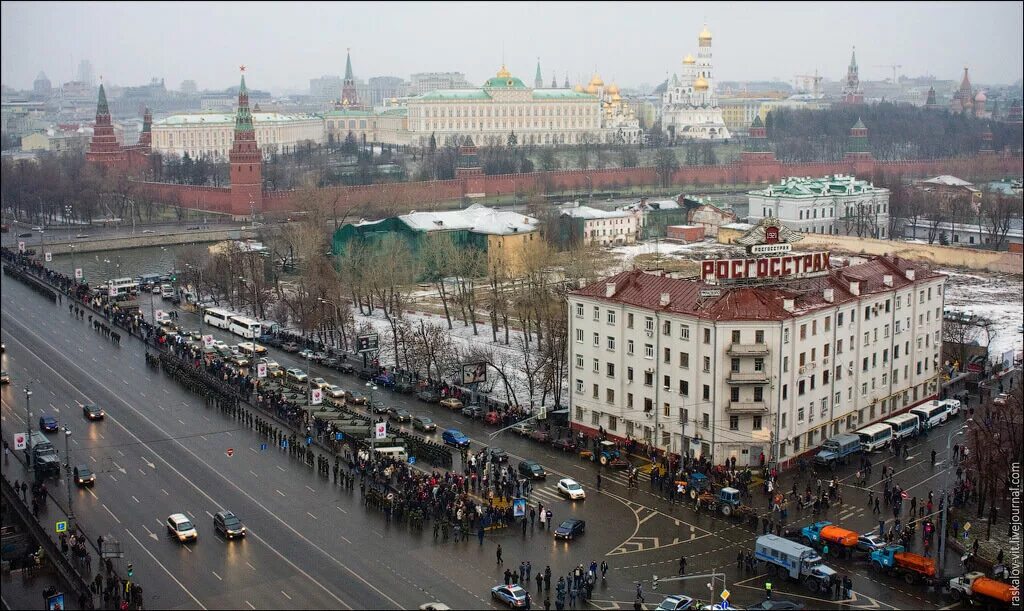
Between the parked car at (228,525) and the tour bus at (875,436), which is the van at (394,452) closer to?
the parked car at (228,525)

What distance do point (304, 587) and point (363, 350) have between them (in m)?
19.5

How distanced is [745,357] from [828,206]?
55368mm

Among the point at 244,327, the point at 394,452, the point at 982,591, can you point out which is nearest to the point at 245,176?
the point at 244,327

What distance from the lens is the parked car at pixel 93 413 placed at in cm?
3731

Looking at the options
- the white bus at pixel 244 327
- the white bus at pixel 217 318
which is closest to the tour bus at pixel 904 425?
the white bus at pixel 244 327

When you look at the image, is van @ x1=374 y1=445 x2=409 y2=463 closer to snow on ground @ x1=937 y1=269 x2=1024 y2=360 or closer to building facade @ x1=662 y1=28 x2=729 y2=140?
snow on ground @ x1=937 y1=269 x2=1024 y2=360

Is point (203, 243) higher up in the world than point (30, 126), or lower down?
lower down

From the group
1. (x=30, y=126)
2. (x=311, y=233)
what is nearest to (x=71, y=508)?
(x=30, y=126)

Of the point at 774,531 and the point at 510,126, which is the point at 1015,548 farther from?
the point at 510,126

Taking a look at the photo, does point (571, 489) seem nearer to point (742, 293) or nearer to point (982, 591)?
point (742, 293)

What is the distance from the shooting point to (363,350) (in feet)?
143

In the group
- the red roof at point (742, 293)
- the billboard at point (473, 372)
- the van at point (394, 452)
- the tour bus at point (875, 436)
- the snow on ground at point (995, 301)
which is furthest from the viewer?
the snow on ground at point (995, 301)

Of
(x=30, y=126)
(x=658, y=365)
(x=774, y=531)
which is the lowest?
(x=774, y=531)

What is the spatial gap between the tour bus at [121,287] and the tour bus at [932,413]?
37.5 metres
